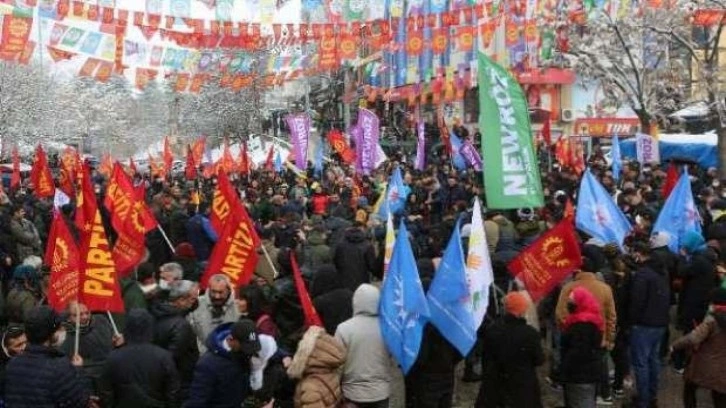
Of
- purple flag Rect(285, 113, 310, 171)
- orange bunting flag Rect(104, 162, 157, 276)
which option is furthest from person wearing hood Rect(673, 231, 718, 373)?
purple flag Rect(285, 113, 310, 171)

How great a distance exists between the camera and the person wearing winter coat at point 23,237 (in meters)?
11.4

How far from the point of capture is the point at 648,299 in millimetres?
7453

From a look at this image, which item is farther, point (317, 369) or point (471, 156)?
point (471, 156)

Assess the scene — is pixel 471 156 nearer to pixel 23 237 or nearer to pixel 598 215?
pixel 598 215

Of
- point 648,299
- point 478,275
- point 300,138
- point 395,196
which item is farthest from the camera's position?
point 300,138

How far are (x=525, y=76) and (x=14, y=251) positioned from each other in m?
28.4

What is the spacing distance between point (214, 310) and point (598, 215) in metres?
4.78

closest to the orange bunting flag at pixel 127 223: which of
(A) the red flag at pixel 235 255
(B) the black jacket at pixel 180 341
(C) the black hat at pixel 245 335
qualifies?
(A) the red flag at pixel 235 255

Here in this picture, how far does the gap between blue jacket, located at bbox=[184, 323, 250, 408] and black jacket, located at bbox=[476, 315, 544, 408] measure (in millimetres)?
1978

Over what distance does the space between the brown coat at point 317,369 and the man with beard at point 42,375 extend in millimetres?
1318

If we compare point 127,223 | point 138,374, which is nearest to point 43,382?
point 138,374

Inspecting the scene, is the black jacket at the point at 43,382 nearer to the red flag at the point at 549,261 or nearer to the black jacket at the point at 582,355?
the black jacket at the point at 582,355

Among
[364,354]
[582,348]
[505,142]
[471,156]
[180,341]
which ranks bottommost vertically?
[582,348]

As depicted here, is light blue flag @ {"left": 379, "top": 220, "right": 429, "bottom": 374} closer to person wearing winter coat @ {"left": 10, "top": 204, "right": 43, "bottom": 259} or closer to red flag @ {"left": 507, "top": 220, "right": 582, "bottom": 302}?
red flag @ {"left": 507, "top": 220, "right": 582, "bottom": 302}
